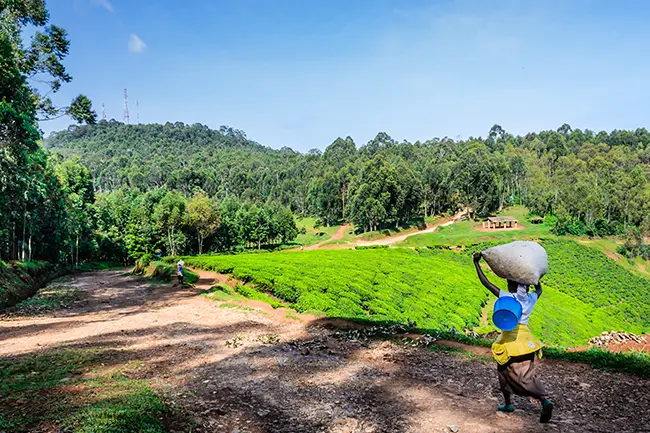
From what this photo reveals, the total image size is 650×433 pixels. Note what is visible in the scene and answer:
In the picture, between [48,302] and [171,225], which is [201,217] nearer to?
[171,225]

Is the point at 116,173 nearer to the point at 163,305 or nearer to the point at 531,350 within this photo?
the point at 163,305

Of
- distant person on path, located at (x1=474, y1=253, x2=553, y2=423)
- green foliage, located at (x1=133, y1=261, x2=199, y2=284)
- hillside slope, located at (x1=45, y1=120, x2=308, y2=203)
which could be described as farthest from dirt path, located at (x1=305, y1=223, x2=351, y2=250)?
distant person on path, located at (x1=474, y1=253, x2=553, y2=423)

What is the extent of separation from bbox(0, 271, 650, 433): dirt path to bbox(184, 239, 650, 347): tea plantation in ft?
18.1

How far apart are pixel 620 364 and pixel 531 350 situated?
170 inches

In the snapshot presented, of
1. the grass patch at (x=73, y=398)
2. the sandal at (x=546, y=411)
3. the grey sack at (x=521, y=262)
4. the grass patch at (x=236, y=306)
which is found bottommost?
the grass patch at (x=236, y=306)

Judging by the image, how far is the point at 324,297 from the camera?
20.6 metres

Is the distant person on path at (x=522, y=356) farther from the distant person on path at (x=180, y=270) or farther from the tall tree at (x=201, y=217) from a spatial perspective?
the tall tree at (x=201, y=217)

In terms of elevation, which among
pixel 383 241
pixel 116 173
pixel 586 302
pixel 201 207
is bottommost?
pixel 586 302

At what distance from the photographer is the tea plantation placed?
Result: 21.5 m

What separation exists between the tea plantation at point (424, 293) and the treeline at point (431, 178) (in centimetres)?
2999

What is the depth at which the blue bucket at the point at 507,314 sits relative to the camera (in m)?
5.34

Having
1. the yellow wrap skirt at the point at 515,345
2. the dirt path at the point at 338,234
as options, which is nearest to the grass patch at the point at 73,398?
the yellow wrap skirt at the point at 515,345

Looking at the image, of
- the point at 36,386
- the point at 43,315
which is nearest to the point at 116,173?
the point at 43,315

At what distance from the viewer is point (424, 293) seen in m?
27.8
